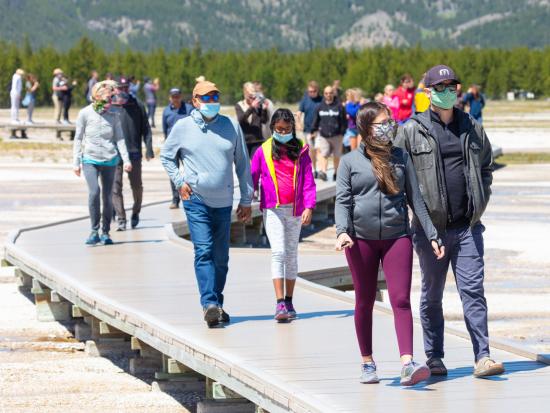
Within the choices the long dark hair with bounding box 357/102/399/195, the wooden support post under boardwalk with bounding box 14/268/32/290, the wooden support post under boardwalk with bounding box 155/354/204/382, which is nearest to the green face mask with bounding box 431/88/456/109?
the long dark hair with bounding box 357/102/399/195

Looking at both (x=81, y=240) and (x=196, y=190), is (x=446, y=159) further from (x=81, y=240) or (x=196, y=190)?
(x=81, y=240)

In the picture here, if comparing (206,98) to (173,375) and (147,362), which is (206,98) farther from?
(147,362)

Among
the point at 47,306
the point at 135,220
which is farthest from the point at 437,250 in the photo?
the point at 135,220

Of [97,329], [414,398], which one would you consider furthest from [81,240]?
[414,398]

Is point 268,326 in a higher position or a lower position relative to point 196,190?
lower

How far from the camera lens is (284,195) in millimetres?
10953

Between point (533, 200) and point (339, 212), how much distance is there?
19616 mm

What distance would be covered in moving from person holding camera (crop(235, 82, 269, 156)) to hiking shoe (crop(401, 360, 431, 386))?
1175 cm

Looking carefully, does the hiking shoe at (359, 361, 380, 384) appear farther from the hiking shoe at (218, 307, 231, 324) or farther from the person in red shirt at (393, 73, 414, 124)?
the person in red shirt at (393, 73, 414, 124)

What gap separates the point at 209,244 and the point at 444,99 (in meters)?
2.71

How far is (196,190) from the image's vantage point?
35.3 feet

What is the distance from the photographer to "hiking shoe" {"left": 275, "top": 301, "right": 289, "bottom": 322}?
10.9 m

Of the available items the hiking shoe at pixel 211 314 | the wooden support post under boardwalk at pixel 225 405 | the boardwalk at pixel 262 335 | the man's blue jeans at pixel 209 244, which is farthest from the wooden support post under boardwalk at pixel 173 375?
the wooden support post under boardwalk at pixel 225 405

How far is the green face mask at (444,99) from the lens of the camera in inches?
341
